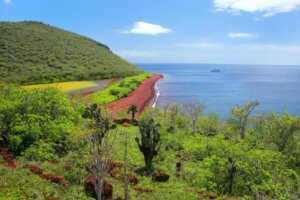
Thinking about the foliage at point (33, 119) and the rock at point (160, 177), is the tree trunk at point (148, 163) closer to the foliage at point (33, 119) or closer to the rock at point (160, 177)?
the rock at point (160, 177)

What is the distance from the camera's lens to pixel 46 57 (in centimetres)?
12394

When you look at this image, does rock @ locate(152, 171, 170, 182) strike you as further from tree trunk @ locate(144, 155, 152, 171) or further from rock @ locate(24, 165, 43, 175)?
rock @ locate(24, 165, 43, 175)

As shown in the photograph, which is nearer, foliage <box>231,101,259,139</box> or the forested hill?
foliage <box>231,101,259,139</box>

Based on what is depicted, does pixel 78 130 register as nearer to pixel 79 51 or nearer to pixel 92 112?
pixel 92 112

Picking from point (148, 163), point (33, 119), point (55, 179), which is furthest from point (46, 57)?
point (55, 179)

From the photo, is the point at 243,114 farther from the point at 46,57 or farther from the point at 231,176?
the point at 46,57

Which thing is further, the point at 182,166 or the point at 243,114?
the point at 243,114

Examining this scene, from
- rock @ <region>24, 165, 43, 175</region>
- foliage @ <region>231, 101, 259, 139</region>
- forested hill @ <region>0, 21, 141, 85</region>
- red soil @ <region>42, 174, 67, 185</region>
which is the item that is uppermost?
forested hill @ <region>0, 21, 141, 85</region>

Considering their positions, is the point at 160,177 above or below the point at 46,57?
below

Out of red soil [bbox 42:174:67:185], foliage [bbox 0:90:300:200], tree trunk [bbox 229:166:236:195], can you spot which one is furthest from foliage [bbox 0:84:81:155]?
tree trunk [bbox 229:166:236:195]

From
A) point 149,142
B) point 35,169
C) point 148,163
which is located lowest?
point 148,163

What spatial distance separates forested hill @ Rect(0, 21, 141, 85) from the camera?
4097 inches

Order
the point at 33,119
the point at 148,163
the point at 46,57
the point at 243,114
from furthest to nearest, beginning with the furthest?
1. the point at 46,57
2. the point at 243,114
3. the point at 33,119
4. the point at 148,163

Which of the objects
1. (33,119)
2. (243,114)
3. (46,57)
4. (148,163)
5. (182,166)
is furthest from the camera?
(46,57)
